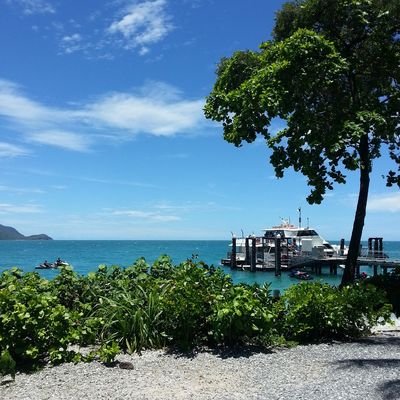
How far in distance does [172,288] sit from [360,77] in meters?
6.93

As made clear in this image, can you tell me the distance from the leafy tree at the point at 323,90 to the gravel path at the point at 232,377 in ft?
13.7

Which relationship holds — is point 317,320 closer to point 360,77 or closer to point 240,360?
point 240,360

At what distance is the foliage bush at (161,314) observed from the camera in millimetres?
6273

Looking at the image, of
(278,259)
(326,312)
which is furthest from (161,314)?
(278,259)

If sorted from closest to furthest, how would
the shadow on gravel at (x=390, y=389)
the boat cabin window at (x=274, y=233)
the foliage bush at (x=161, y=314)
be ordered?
1. the shadow on gravel at (x=390, y=389)
2. the foliage bush at (x=161, y=314)
3. the boat cabin window at (x=274, y=233)

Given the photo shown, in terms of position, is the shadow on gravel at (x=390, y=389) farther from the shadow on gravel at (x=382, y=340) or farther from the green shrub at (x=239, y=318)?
the shadow on gravel at (x=382, y=340)

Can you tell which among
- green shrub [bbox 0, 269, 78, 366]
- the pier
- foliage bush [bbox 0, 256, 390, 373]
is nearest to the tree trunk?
foliage bush [bbox 0, 256, 390, 373]

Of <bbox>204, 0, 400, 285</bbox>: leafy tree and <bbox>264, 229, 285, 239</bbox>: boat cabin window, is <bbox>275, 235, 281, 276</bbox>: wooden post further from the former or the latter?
<bbox>204, 0, 400, 285</bbox>: leafy tree

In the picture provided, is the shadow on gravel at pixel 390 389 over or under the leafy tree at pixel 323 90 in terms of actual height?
under

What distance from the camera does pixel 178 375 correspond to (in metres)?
5.80

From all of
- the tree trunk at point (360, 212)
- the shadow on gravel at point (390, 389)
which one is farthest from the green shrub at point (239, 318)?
the tree trunk at point (360, 212)

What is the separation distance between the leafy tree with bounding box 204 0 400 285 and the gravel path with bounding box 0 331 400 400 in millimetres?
4163

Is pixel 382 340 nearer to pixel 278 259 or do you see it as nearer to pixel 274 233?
pixel 278 259

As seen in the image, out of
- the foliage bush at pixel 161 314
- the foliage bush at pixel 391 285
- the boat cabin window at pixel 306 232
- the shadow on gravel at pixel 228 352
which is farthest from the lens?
the boat cabin window at pixel 306 232
